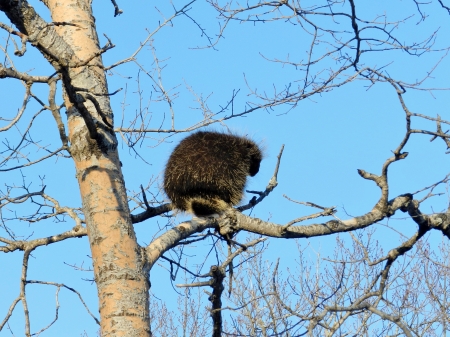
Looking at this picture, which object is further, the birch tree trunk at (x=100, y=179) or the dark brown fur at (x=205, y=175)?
the dark brown fur at (x=205, y=175)

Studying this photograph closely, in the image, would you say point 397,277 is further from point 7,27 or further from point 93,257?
point 7,27

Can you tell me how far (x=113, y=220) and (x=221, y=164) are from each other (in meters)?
1.88

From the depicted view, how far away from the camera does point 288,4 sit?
284cm

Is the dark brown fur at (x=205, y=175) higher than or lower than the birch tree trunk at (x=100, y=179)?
higher

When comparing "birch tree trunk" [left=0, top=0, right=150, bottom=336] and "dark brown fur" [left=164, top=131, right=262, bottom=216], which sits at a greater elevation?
"dark brown fur" [left=164, top=131, right=262, bottom=216]

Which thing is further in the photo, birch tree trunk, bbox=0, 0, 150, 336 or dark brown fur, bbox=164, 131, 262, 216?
dark brown fur, bbox=164, 131, 262, 216

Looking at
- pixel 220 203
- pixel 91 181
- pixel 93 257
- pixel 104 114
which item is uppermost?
pixel 220 203

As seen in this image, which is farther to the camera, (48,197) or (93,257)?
(48,197)

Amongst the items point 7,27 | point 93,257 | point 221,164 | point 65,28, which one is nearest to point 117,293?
point 93,257

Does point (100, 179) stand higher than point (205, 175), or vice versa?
point (205, 175)

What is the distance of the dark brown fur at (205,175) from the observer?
12.9ft

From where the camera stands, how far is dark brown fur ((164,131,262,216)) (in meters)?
3.93

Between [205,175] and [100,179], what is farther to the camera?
[205,175]

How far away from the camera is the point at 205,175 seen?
3941 millimetres
